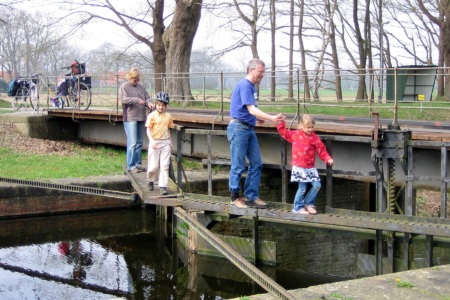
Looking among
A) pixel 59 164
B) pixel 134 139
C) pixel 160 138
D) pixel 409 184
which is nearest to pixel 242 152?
pixel 160 138

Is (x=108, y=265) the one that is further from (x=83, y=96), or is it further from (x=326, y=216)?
(x=83, y=96)

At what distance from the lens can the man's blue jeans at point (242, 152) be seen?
698cm

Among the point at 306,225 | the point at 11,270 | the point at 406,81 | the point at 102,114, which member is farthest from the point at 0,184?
the point at 406,81

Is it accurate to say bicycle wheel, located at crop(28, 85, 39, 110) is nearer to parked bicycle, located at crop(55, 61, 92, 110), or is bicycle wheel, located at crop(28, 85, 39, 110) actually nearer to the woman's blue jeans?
parked bicycle, located at crop(55, 61, 92, 110)

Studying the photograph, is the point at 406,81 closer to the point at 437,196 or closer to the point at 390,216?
the point at 437,196

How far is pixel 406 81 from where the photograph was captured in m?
19.2

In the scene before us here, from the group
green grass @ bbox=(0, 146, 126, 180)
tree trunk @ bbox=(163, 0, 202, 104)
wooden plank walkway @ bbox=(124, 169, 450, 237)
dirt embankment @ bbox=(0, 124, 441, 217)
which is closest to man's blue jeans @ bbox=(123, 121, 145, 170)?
wooden plank walkway @ bbox=(124, 169, 450, 237)

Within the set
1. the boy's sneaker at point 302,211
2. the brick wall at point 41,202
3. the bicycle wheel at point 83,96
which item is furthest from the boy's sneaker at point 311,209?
the bicycle wheel at point 83,96

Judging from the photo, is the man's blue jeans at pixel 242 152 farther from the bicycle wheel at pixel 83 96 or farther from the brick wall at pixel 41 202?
the bicycle wheel at pixel 83 96

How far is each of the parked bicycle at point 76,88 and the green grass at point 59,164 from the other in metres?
1.64

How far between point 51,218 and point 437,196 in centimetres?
1674

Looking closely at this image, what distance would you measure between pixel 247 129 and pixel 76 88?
11714 millimetres

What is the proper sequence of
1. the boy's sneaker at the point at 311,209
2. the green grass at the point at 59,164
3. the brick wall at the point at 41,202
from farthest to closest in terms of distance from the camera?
the green grass at the point at 59,164, the brick wall at the point at 41,202, the boy's sneaker at the point at 311,209

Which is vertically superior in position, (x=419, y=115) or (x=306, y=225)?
(x=419, y=115)
